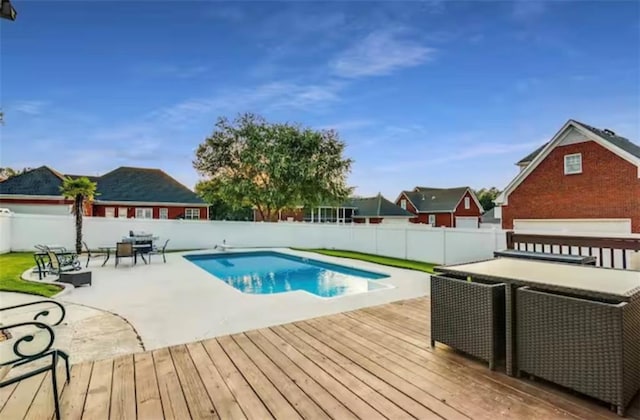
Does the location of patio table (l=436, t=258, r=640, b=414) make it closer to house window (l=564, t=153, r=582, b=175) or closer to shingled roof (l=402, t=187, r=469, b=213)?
house window (l=564, t=153, r=582, b=175)

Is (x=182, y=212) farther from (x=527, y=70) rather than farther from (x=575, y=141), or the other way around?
(x=575, y=141)

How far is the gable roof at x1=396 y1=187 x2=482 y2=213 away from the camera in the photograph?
3122cm

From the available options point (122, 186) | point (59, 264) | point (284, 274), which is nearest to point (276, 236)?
point (284, 274)

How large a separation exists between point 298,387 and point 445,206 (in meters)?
31.4

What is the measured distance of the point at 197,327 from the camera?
4.35 m

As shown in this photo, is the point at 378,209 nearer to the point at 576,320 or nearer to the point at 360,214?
the point at 360,214

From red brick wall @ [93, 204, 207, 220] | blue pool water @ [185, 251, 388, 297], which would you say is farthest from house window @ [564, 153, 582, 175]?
red brick wall @ [93, 204, 207, 220]

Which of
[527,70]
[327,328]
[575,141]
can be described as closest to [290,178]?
[527,70]

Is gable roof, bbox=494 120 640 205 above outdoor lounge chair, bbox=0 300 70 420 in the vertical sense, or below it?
above

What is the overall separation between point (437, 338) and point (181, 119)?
13.5m

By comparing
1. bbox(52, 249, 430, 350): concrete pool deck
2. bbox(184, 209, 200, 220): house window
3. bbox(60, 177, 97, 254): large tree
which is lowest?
bbox(52, 249, 430, 350): concrete pool deck

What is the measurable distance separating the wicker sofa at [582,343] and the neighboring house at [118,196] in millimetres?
24290

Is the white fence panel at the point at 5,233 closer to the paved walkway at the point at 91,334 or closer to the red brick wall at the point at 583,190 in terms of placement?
the paved walkway at the point at 91,334

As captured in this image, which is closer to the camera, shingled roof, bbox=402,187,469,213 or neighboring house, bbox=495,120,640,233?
neighboring house, bbox=495,120,640,233
